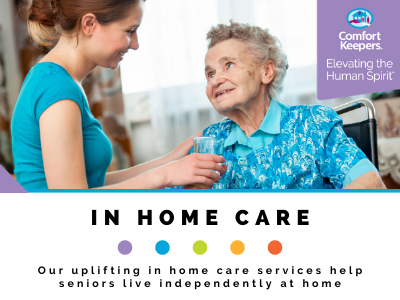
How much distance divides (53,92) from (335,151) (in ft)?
2.27

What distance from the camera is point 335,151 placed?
0.92m

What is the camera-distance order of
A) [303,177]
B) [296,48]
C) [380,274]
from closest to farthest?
[380,274], [303,177], [296,48]

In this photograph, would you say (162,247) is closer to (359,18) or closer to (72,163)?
(72,163)

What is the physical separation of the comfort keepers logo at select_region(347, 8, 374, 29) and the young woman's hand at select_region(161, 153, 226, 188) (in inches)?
19.9

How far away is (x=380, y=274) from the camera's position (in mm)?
554

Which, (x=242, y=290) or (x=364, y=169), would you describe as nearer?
(x=242, y=290)

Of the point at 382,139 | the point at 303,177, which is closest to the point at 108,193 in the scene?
the point at 303,177

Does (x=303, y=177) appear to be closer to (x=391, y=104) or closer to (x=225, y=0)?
(x=391, y=104)

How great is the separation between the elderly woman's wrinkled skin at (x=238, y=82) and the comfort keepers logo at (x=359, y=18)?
27 cm

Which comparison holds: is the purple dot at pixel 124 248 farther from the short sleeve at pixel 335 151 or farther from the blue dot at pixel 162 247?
the short sleeve at pixel 335 151

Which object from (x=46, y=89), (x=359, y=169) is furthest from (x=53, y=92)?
(x=359, y=169)

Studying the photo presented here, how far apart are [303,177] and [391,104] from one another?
1.35 metres

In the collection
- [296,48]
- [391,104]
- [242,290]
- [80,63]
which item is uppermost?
[296,48]

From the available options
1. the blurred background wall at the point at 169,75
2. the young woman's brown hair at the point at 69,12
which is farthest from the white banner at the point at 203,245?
the blurred background wall at the point at 169,75
